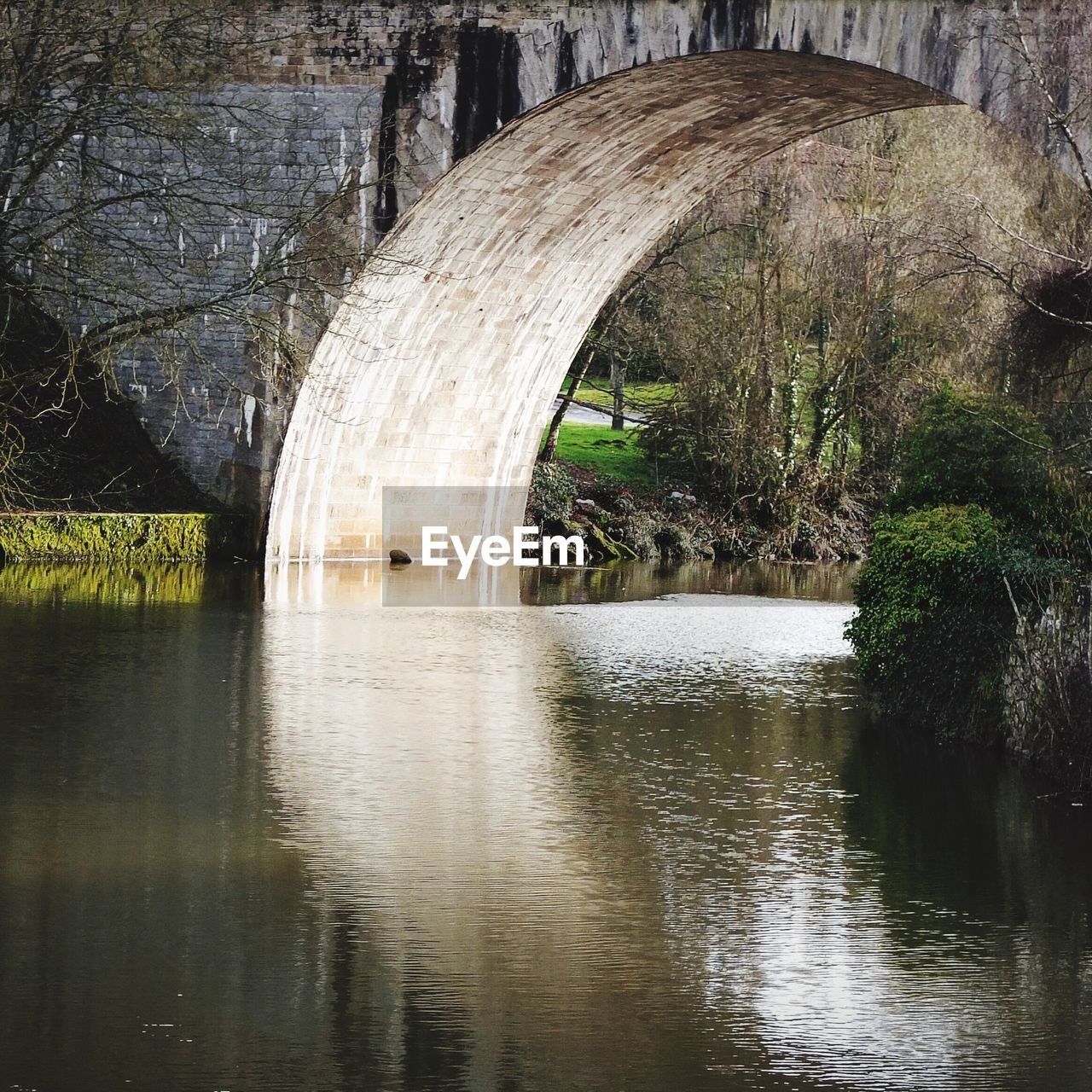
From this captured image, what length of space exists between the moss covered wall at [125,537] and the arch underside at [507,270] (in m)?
0.59

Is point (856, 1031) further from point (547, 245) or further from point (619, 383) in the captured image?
point (619, 383)

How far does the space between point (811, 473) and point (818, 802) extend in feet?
54.1

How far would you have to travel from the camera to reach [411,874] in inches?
254

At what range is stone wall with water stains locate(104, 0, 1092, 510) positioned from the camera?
538 inches

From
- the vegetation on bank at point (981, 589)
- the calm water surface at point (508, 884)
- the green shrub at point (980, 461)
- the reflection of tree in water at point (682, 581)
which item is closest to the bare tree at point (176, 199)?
the reflection of tree in water at point (682, 581)

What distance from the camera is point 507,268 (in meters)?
18.1

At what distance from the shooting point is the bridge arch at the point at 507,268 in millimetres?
15727

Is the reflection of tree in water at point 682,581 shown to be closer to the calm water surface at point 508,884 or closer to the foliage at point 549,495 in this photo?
the foliage at point 549,495

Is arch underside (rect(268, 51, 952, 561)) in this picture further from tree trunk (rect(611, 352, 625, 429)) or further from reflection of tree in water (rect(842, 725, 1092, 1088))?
reflection of tree in water (rect(842, 725, 1092, 1088))

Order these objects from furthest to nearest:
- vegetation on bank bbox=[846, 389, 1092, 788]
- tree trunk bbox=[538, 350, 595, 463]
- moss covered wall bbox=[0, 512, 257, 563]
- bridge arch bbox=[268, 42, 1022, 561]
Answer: tree trunk bbox=[538, 350, 595, 463], moss covered wall bbox=[0, 512, 257, 563], bridge arch bbox=[268, 42, 1022, 561], vegetation on bank bbox=[846, 389, 1092, 788]

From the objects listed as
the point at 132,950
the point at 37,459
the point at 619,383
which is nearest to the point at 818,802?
the point at 132,950

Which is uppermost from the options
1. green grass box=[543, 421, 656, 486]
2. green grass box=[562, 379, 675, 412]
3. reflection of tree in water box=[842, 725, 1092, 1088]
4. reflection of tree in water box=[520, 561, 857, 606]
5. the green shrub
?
green grass box=[562, 379, 675, 412]

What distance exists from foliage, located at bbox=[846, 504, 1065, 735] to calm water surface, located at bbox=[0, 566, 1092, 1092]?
29 centimetres

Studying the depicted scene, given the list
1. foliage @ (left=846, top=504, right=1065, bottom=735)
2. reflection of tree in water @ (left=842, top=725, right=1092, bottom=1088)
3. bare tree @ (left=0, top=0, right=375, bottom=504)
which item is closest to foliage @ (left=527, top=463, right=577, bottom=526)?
bare tree @ (left=0, top=0, right=375, bottom=504)
